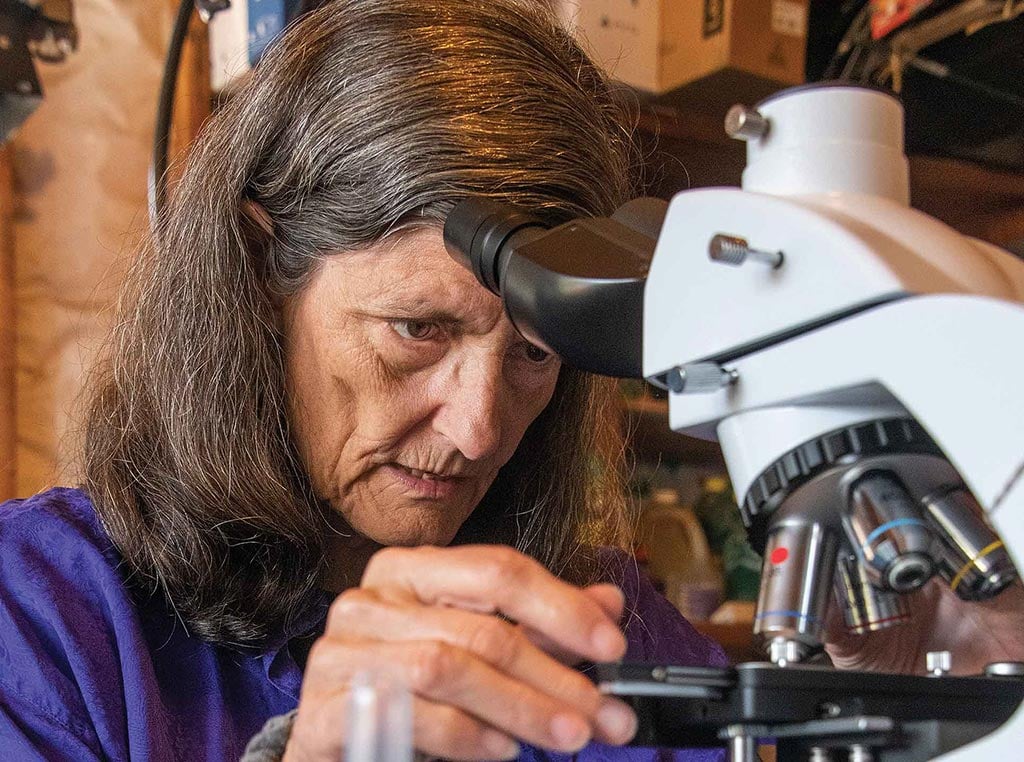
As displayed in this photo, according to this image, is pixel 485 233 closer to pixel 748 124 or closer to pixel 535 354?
pixel 748 124

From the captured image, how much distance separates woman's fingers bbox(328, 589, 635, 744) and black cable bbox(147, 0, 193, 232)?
83 centimetres

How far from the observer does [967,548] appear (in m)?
0.60

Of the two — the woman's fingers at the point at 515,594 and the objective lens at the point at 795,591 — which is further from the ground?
the woman's fingers at the point at 515,594

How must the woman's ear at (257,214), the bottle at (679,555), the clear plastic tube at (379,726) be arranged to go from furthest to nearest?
the bottle at (679,555)
the woman's ear at (257,214)
the clear plastic tube at (379,726)

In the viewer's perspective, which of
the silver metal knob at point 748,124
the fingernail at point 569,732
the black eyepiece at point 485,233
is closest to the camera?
the fingernail at point 569,732

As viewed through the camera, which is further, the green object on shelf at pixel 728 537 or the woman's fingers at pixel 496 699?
the green object on shelf at pixel 728 537

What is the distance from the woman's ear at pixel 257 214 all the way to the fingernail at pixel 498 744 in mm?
700

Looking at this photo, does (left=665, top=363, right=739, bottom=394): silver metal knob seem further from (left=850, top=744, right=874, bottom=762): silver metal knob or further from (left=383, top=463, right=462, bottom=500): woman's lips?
(left=383, top=463, right=462, bottom=500): woman's lips

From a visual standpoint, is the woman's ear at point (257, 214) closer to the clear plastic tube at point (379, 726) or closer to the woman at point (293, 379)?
the woman at point (293, 379)

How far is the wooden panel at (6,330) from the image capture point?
1782 millimetres

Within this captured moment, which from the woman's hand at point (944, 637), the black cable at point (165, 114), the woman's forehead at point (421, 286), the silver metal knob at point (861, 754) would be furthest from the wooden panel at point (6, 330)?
the silver metal knob at point (861, 754)

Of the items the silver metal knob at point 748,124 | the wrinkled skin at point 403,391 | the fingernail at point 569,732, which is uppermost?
the silver metal knob at point 748,124

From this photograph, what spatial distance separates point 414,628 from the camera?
0.61 meters

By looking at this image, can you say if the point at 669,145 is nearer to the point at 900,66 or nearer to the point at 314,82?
the point at 900,66
